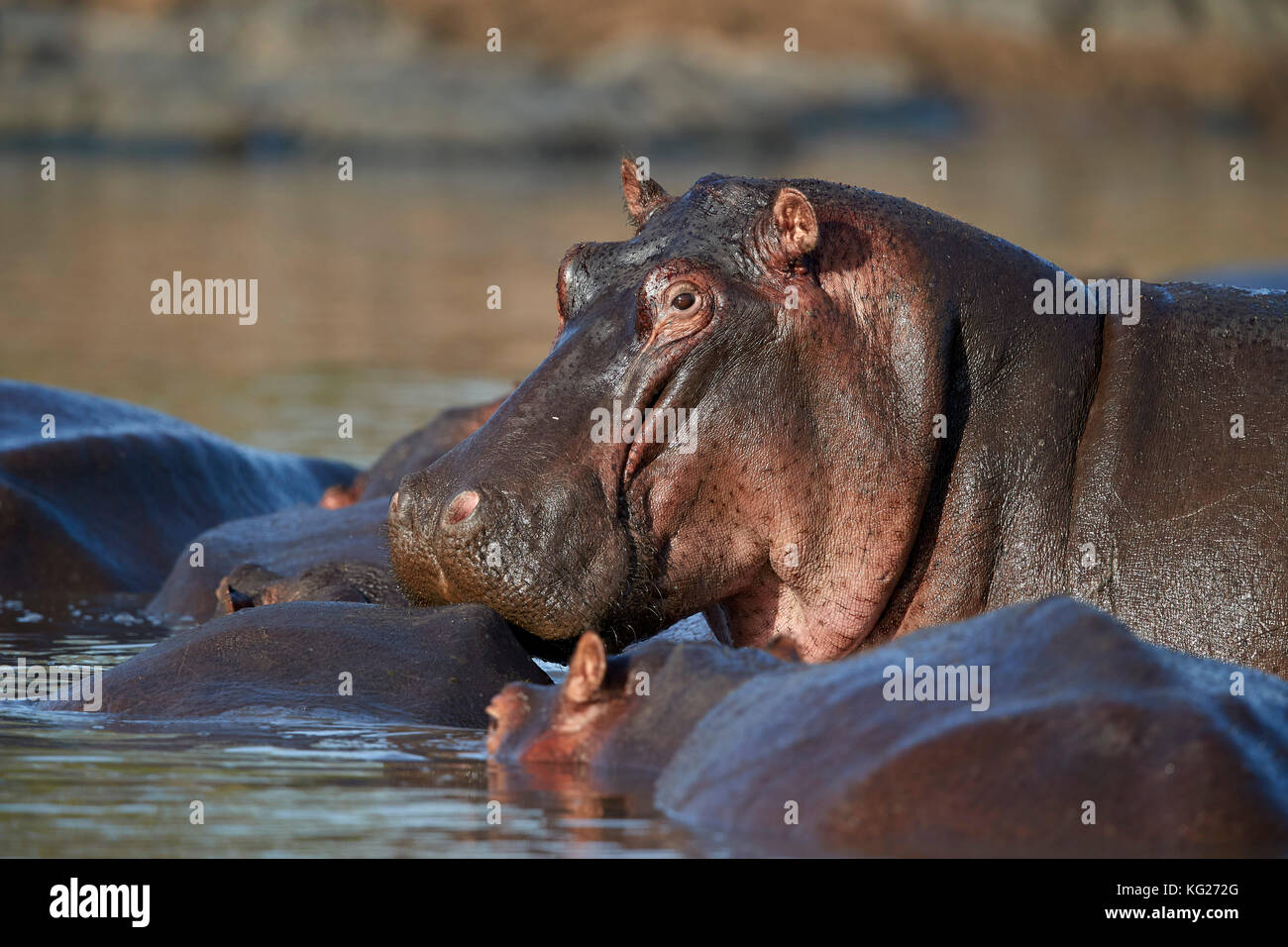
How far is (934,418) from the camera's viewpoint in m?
5.73

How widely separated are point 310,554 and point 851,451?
8.96 ft

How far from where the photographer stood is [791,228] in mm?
5688

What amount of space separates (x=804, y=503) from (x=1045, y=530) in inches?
25.1

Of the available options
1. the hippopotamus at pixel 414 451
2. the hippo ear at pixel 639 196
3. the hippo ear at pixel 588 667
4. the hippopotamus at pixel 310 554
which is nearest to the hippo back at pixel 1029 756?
the hippo ear at pixel 588 667

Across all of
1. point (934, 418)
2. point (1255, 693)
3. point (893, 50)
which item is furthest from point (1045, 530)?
point (893, 50)

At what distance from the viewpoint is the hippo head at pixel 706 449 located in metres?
5.53

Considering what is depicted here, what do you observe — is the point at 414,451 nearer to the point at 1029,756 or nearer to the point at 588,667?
the point at 588,667

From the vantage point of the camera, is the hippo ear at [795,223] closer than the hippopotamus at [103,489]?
Yes

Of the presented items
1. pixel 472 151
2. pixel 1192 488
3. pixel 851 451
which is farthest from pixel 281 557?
pixel 472 151

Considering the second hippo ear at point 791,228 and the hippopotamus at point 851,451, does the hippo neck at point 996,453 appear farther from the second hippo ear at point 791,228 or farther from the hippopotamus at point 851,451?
the second hippo ear at point 791,228

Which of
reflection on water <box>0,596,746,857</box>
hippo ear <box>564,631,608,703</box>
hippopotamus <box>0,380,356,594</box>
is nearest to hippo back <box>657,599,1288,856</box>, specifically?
reflection on water <box>0,596,746,857</box>

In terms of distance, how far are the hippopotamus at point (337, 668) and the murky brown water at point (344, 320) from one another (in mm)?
136

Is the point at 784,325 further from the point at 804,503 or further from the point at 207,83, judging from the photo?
the point at 207,83

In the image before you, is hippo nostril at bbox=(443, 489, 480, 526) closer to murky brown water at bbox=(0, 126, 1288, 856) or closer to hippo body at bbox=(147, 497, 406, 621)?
murky brown water at bbox=(0, 126, 1288, 856)
